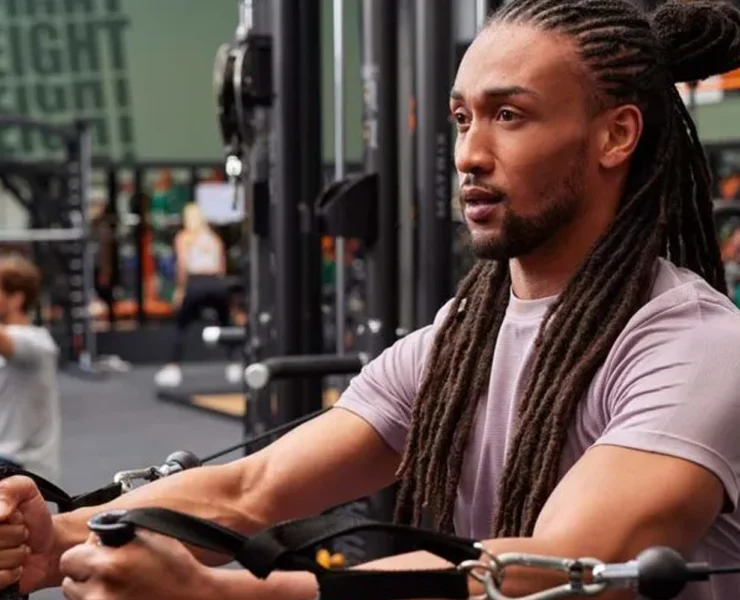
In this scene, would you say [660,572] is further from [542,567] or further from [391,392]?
[391,392]

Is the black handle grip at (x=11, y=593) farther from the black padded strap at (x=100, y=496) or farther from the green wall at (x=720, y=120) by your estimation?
the green wall at (x=720, y=120)

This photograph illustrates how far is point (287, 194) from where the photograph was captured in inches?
162

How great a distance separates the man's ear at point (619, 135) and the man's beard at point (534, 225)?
0.05 m

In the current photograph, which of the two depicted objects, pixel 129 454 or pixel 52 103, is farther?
pixel 52 103

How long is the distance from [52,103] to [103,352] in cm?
244

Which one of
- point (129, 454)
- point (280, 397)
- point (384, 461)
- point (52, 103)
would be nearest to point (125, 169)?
point (52, 103)

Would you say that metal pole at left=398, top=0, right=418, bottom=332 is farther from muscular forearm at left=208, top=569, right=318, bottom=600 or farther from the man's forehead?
muscular forearm at left=208, top=569, right=318, bottom=600

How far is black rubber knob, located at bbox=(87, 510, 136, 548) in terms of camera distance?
1329 millimetres

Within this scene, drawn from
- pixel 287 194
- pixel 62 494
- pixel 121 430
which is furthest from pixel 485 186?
pixel 121 430

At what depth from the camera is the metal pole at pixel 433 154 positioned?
3.46 m

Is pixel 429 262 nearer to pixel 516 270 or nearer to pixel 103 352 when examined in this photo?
pixel 516 270

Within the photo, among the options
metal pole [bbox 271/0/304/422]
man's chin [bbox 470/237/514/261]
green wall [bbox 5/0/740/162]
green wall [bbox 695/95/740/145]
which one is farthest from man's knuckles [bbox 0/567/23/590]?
green wall [bbox 5/0/740/162]

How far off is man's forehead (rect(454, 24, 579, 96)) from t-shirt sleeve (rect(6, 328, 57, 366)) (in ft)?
10.6

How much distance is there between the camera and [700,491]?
1.45m
